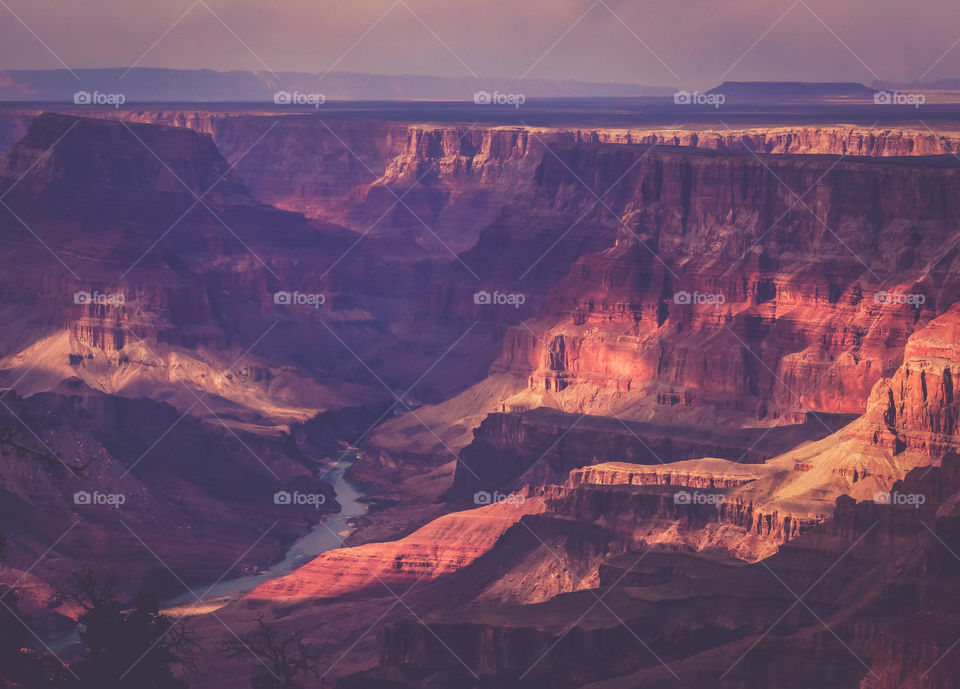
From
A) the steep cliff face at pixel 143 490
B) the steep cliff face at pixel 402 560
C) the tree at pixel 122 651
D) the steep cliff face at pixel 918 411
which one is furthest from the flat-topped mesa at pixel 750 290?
the tree at pixel 122 651

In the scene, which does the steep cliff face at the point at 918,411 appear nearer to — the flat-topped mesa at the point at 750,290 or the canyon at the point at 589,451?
the canyon at the point at 589,451

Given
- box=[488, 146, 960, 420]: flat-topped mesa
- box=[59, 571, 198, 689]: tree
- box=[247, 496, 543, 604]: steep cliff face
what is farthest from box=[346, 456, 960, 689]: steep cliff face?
box=[488, 146, 960, 420]: flat-topped mesa

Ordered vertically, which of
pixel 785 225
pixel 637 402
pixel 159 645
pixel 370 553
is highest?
pixel 785 225

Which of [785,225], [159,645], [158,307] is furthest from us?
[158,307]

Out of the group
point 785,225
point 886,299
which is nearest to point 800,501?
point 886,299

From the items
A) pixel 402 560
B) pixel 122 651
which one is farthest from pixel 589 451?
pixel 122 651

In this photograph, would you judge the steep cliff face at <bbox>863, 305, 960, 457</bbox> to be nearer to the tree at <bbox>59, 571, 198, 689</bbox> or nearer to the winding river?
the winding river

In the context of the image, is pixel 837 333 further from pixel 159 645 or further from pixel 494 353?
pixel 159 645

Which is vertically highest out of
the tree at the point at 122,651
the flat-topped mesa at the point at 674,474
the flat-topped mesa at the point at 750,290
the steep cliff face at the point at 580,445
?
the flat-topped mesa at the point at 750,290
